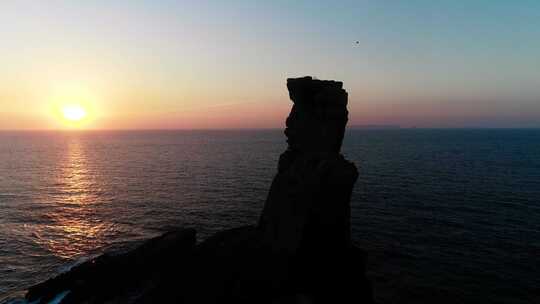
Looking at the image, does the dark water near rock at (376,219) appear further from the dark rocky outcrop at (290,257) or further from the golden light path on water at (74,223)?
the dark rocky outcrop at (290,257)

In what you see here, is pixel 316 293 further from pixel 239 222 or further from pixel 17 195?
pixel 17 195

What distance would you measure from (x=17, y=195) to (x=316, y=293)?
264 ft

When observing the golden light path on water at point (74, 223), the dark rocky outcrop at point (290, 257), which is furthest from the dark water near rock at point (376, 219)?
the dark rocky outcrop at point (290, 257)

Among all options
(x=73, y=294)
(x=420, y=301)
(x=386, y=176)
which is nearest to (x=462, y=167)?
(x=386, y=176)

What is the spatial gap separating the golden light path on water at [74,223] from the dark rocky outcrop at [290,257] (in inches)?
637

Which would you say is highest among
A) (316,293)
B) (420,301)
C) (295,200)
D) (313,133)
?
(313,133)

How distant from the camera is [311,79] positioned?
35438mm

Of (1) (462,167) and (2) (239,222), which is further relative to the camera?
(1) (462,167)

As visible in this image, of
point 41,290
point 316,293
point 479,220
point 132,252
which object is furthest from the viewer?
point 479,220

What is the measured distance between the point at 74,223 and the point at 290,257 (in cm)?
4797

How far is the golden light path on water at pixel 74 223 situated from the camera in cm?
A: 5532

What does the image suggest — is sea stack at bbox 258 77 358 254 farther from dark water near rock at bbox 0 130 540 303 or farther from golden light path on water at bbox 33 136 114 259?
golden light path on water at bbox 33 136 114 259

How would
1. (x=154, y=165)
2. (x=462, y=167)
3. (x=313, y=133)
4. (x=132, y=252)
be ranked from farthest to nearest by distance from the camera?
(x=154, y=165) → (x=462, y=167) → (x=132, y=252) → (x=313, y=133)

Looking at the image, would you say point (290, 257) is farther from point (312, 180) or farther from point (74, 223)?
point (74, 223)
